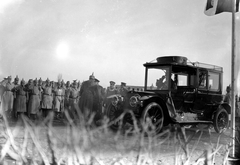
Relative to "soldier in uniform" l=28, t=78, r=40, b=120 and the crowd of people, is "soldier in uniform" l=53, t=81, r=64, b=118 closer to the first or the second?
the crowd of people

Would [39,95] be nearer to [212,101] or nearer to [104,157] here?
[212,101]

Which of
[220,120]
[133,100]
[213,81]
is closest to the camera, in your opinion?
[133,100]

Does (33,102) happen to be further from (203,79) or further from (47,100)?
(203,79)

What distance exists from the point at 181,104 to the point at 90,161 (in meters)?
5.92

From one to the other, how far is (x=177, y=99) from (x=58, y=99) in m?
5.61

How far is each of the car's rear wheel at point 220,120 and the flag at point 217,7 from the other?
11.3ft

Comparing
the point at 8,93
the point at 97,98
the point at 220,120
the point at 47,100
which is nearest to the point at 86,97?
the point at 97,98

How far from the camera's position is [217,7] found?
444cm

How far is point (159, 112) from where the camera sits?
5.91 meters

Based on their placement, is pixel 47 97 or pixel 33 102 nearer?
pixel 33 102

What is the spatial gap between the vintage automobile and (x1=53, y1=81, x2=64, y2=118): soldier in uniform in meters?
4.50

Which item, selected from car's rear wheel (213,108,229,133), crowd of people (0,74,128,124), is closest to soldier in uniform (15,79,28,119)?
crowd of people (0,74,128,124)

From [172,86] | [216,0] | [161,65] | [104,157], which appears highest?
[216,0]

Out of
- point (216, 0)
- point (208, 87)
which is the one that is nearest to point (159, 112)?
point (208, 87)
